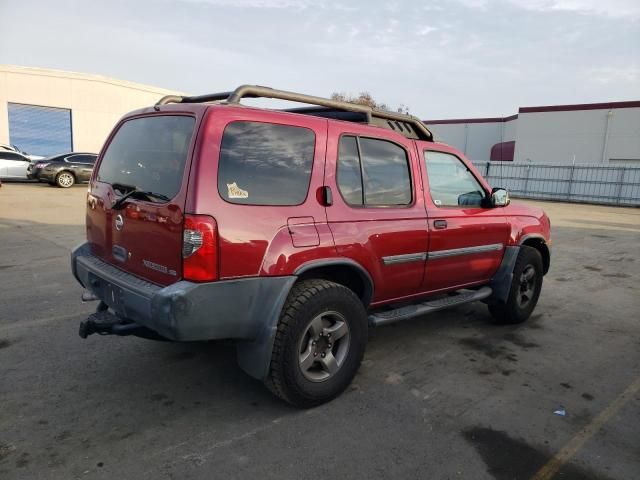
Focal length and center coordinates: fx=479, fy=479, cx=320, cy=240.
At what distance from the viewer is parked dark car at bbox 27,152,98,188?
18.3 meters

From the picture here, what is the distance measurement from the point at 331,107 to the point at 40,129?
95.2 feet

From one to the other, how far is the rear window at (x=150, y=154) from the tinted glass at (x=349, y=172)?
107cm

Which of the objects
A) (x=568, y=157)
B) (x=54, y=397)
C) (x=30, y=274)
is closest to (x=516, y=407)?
(x=54, y=397)

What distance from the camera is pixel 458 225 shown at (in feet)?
13.6

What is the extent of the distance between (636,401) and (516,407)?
3.09 feet

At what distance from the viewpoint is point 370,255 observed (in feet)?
11.3

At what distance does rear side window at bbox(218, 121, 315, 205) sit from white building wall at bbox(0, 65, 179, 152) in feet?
94.3

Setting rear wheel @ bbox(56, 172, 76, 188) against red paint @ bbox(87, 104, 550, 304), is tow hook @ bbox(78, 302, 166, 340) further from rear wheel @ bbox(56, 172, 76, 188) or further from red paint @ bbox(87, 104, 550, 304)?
rear wheel @ bbox(56, 172, 76, 188)

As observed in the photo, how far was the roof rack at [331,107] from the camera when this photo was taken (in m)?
3.18

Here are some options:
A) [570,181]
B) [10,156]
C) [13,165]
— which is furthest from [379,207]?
[570,181]

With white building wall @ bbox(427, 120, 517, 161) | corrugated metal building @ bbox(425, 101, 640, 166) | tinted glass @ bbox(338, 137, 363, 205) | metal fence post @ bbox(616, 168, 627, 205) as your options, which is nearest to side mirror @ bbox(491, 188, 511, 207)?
tinted glass @ bbox(338, 137, 363, 205)

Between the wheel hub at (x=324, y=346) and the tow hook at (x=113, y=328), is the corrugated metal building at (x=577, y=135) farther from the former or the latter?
the tow hook at (x=113, y=328)

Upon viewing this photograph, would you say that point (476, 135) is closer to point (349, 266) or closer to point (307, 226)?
point (349, 266)

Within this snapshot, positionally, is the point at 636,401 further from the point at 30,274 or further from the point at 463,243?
the point at 30,274
